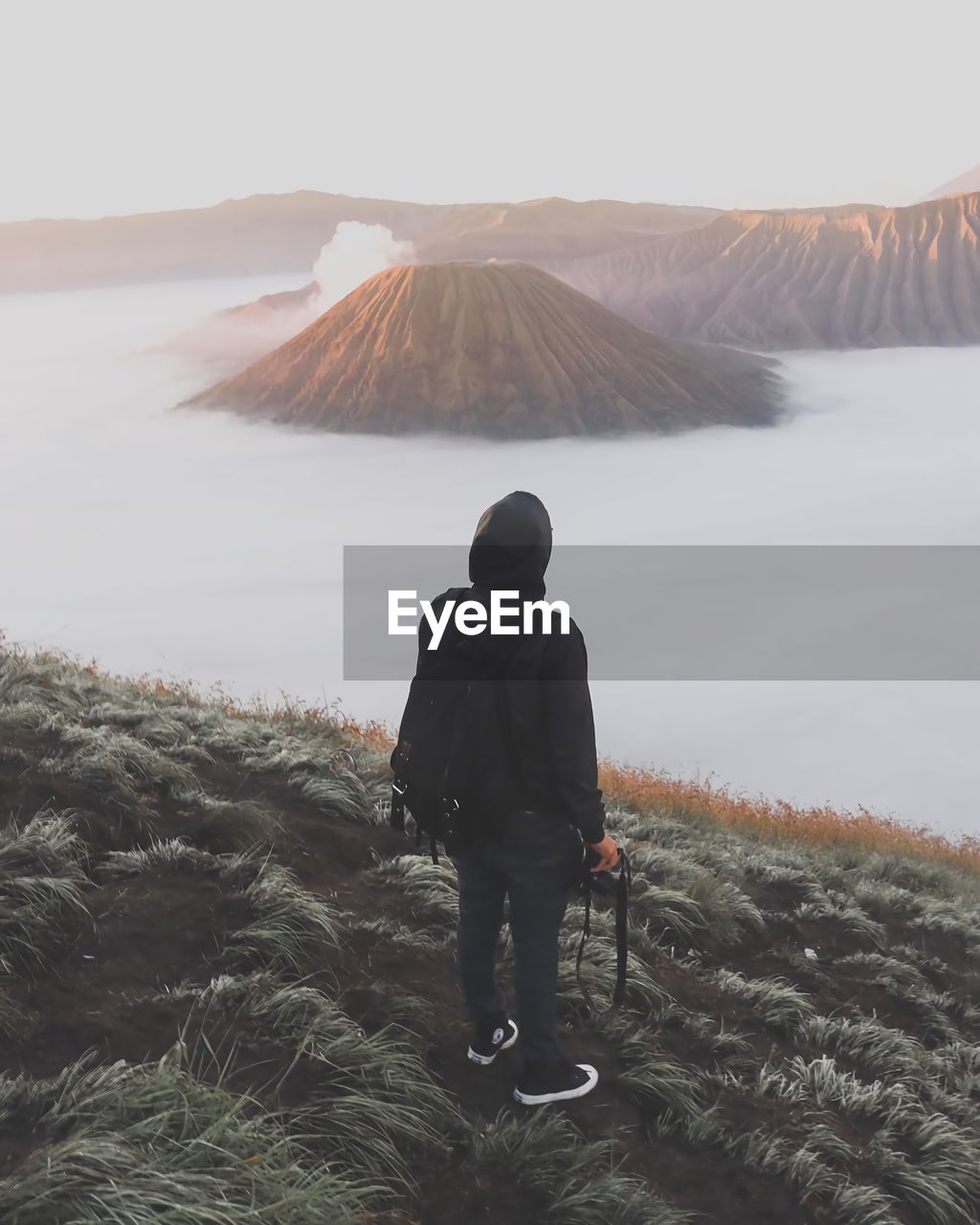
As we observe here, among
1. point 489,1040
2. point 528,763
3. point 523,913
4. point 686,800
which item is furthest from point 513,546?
point 686,800

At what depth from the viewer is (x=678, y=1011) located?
4430mm

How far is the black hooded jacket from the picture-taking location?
9.95 feet

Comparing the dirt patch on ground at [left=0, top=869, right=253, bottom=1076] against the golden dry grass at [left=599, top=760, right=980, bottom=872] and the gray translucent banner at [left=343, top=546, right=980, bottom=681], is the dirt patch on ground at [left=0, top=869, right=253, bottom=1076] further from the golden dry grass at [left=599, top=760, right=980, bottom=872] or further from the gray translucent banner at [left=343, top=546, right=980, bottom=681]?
the gray translucent banner at [left=343, top=546, right=980, bottom=681]

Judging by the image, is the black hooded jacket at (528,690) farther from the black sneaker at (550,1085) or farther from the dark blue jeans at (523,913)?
the black sneaker at (550,1085)

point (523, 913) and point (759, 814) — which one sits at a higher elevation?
point (523, 913)

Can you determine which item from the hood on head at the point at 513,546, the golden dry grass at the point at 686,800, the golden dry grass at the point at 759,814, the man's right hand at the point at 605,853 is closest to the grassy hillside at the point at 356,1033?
the man's right hand at the point at 605,853

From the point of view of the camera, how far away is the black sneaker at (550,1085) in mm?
3414

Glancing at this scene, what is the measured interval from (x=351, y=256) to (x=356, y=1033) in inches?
4553

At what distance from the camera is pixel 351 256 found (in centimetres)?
11188

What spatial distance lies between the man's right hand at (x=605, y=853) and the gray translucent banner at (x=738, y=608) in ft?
326

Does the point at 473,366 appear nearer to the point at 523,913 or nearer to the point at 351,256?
the point at 351,256

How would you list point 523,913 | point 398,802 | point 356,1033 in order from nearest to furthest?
1. point 523,913
2. point 398,802
3. point 356,1033

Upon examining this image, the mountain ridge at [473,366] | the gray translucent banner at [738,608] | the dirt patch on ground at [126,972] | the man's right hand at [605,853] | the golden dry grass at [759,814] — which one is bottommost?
the gray translucent banner at [738,608]

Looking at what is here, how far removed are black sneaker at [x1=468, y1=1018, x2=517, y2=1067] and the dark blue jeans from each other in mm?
42
